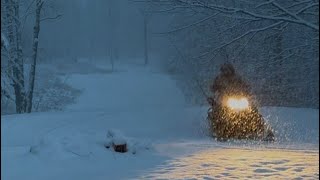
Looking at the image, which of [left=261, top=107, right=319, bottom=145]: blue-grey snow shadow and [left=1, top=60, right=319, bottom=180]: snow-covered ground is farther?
[left=261, top=107, right=319, bottom=145]: blue-grey snow shadow

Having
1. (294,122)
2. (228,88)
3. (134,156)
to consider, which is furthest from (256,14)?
(294,122)

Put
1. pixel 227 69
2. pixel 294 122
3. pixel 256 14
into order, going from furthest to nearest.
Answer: pixel 294 122, pixel 227 69, pixel 256 14

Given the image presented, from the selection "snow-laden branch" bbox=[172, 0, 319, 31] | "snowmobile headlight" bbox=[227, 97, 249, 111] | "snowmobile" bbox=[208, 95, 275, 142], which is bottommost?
"snowmobile" bbox=[208, 95, 275, 142]

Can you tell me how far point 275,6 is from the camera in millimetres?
8016

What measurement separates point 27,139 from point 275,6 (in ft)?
27.9

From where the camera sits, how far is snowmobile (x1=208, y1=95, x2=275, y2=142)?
1537 cm

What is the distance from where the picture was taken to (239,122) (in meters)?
15.4

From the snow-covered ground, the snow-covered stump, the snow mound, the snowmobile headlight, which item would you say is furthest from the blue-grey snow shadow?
the snow-covered stump

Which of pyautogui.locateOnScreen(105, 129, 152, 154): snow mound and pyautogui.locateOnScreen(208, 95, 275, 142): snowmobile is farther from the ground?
pyautogui.locateOnScreen(208, 95, 275, 142): snowmobile

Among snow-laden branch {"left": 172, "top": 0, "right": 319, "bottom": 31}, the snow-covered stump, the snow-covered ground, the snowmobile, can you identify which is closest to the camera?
snow-laden branch {"left": 172, "top": 0, "right": 319, "bottom": 31}

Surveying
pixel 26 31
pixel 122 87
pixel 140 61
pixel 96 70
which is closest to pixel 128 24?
pixel 140 61

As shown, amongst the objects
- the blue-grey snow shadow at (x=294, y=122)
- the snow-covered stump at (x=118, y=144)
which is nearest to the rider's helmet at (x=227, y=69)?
the blue-grey snow shadow at (x=294, y=122)

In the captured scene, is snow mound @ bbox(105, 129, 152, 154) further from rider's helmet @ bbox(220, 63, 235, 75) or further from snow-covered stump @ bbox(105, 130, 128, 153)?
rider's helmet @ bbox(220, 63, 235, 75)

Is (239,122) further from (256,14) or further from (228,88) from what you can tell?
(256,14)
